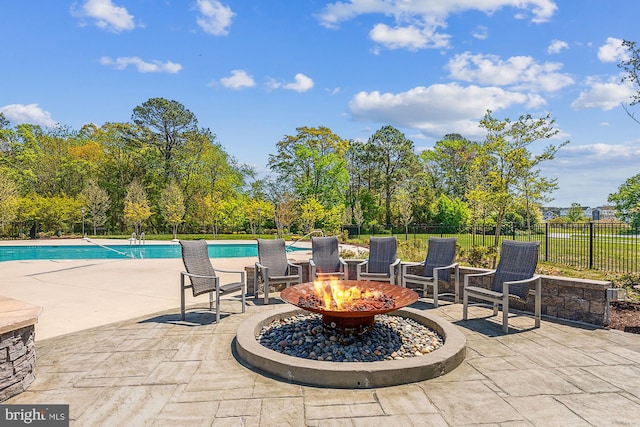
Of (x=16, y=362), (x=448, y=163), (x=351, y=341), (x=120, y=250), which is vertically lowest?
(x=120, y=250)

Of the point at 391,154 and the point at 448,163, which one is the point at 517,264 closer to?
the point at 391,154

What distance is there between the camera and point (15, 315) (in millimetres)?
2689

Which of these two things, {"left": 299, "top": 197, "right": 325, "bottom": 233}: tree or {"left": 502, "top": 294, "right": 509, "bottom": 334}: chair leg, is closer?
{"left": 502, "top": 294, "right": 509, "bottom": 334}: chair leg

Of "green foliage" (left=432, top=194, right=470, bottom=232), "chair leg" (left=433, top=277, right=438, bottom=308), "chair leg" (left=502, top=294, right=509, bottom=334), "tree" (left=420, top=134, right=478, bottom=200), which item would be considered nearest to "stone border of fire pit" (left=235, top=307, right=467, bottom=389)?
"chair leg" (left=502, top=294, right=509, bottom=334)

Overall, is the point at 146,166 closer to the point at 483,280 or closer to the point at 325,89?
the point at 325,89

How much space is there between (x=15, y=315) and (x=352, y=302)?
108 inches

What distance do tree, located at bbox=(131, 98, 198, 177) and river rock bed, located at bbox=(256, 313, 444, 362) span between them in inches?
Result: 1141

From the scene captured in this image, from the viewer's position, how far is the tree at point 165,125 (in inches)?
1172

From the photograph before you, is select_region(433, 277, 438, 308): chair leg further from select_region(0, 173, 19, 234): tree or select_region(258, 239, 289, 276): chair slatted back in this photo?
select_region(0, 173, 19, 234): tree

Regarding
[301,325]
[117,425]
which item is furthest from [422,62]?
[117,425]

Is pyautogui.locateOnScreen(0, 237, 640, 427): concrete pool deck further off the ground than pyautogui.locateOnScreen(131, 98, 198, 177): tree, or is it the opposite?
pyautogui.locateOnScreen(131, 98, 198, 177): tree

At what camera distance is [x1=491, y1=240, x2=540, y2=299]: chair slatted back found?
4.31 metres

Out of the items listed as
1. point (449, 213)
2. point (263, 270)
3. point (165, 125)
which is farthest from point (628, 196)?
point (165, 125)

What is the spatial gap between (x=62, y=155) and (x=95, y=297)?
99.1 ft
